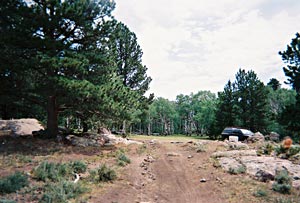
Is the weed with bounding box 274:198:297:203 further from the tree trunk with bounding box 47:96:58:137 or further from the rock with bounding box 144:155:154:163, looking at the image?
the tree trunk with bounding box 47:96:58:137

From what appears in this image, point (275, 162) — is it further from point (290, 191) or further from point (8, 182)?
point (8, 182)

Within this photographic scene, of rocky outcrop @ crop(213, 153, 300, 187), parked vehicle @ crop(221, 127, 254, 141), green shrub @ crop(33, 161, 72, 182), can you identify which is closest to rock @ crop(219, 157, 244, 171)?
rocky outcrop @ crop(213, 153, 300, 187)

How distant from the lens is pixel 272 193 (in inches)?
294

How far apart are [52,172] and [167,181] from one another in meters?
4.17

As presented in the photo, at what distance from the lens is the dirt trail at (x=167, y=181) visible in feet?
23.2

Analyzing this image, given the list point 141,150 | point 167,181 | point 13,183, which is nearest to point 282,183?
point 167,181

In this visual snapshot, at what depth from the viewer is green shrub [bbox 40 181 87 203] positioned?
573 cm

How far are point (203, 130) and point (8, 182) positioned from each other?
202 feet

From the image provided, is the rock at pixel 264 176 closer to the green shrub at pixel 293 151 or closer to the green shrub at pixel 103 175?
the green shrub at pixel 293 151

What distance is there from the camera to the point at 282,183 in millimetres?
7969

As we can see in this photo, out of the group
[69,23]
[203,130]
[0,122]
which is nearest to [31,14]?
[69,23]

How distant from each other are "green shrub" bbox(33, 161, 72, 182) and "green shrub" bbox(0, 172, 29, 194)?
610 mm

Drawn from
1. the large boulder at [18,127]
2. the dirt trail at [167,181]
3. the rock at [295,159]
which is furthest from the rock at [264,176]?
the large boulder at [18,127]

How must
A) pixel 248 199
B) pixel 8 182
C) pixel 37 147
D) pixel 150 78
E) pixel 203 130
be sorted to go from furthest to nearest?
pixel 203 130 < pixel 150 78 < pixel 37 147 < pixel 248 199 < pixel 8 182
